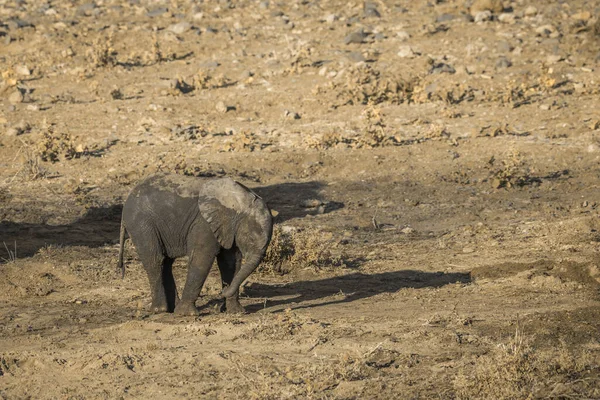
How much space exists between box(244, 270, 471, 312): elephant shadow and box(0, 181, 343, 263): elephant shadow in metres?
2.69

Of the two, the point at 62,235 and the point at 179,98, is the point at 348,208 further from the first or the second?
the point at 179,98

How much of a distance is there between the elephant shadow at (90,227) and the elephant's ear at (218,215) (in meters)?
2.97

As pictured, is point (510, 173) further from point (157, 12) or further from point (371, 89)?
point (157, 12)

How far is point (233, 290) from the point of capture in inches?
341

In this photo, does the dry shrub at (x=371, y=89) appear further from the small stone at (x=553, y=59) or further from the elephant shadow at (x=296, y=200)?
the elephant shadow at (x=296, y=200)

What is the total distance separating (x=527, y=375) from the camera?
696 cm

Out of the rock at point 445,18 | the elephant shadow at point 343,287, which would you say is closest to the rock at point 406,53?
the rock at point 445,18

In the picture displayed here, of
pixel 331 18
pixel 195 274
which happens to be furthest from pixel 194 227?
pixel 331 18

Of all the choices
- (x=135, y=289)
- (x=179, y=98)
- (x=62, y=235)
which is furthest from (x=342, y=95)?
(x=135, y=289)

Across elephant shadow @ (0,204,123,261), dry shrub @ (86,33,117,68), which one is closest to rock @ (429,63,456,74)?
dry shrub @ (86,33,117,68)

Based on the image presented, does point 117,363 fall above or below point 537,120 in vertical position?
above

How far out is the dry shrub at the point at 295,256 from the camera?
419 inches

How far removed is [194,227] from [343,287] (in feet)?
6.96

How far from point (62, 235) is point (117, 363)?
16.2 feet
